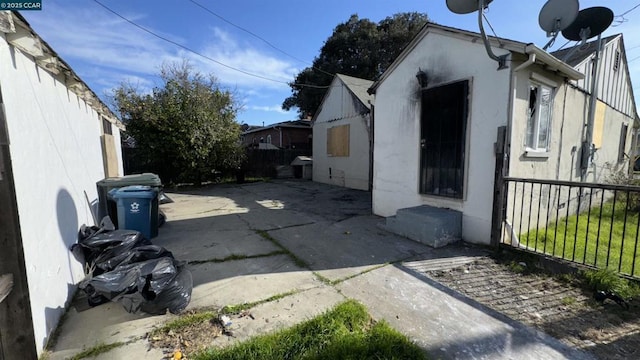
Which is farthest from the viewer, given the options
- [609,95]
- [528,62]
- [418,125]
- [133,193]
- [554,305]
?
[609,95]

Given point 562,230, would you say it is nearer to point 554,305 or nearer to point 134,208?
point 554,305

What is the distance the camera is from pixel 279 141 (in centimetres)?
2106

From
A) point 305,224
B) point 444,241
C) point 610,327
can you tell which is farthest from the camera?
point 305,224

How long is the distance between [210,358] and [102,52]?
9.43m

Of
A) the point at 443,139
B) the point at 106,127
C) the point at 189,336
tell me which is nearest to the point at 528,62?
the point at 443,139

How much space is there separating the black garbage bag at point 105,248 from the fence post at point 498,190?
4908mm

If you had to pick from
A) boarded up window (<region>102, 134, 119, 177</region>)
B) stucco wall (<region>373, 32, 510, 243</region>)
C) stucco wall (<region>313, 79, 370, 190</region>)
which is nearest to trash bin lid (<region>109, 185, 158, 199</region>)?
boarded up window (<region>102, 134, 119, 177</region>)

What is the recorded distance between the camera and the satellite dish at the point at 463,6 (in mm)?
3926

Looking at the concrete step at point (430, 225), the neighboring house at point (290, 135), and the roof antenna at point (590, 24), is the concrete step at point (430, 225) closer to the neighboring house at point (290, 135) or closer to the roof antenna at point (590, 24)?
the roof antenna at point (590, 24)

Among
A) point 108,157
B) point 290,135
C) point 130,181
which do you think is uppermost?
point 290,135

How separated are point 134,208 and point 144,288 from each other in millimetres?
2447

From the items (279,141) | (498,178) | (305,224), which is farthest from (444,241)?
(279,141)

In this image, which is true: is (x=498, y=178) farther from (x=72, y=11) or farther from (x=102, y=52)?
(x=102, y=52)

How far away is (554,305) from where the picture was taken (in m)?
2.77
